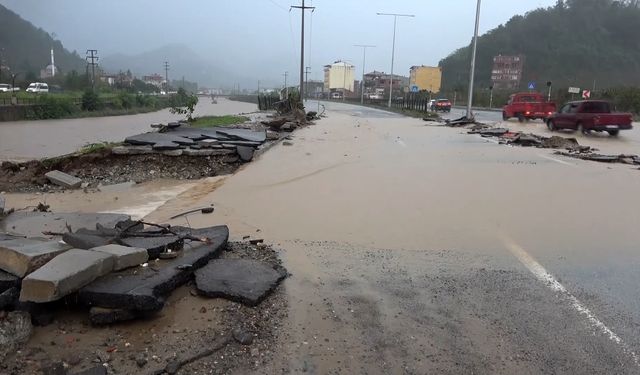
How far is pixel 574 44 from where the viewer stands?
88688mm

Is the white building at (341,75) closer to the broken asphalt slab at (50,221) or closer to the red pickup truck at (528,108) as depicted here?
the red pickup truck at (528,108)

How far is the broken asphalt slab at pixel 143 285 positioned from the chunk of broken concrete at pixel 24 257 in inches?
18.0

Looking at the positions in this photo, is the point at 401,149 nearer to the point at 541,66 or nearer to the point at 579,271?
the point at 579,271

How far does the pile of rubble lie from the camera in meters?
3.66

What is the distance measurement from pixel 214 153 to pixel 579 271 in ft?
30.9

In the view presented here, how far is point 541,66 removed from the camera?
9144 centimetres

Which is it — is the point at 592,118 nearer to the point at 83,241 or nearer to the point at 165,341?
the point at 83,241

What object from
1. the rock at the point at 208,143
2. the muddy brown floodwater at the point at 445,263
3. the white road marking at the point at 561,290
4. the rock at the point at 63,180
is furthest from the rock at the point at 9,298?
the rock at the point at 208,143

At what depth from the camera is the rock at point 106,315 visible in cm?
376

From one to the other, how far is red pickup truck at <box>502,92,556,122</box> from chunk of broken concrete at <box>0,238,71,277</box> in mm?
33009

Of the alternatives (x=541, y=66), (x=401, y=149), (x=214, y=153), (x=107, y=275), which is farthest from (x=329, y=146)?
(x=541, y=66)

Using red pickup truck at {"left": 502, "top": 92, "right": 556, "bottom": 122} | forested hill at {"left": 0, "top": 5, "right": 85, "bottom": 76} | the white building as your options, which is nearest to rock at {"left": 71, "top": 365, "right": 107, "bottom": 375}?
red pickup truck at {"left": 502, "top": 92, "right": 556, "bottom": 122}

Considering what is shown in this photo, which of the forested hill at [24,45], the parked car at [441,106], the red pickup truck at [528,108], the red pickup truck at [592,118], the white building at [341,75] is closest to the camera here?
the red pickup truck at [592,118]

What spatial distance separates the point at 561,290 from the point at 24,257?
15.3 ft
